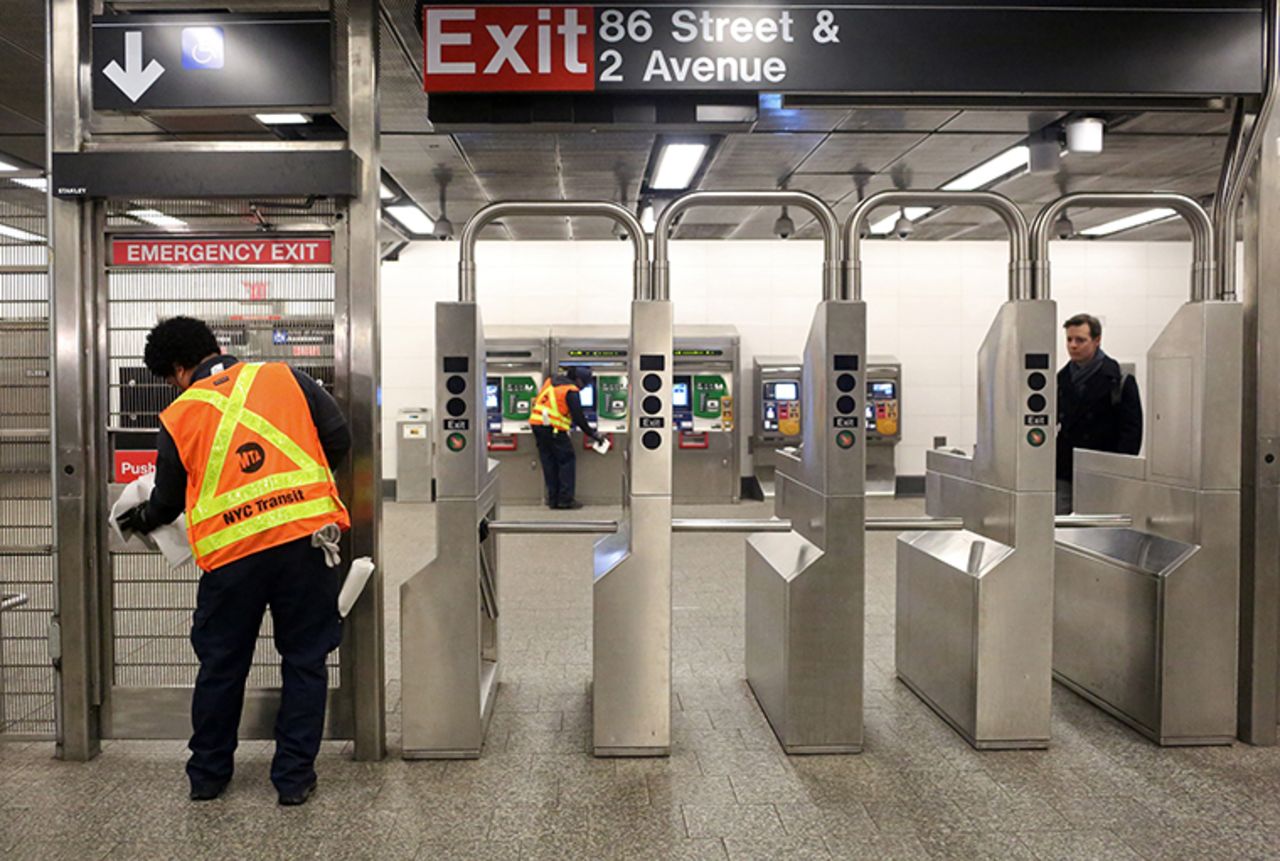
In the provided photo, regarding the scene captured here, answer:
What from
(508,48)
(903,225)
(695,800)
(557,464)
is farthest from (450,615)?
(903,225)

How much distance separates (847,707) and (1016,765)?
25.2 inches

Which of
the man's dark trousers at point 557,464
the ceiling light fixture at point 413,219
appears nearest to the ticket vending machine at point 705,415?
the man's dark trousers at point 557,464

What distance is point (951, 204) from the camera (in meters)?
3.85

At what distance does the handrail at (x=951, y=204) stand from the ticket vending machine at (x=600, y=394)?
272 inches

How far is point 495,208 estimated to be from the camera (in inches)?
150

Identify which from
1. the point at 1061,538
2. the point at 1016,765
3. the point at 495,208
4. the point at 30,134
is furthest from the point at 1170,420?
the point at 30,134

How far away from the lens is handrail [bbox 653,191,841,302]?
378 cm

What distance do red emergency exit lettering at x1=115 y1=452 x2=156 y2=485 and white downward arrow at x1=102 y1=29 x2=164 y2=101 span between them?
1.32 meters

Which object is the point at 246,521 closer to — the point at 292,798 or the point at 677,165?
the point at 292,798

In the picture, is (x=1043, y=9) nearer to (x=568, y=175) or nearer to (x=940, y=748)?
(x=940, y=748)

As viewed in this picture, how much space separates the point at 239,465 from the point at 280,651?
67cm

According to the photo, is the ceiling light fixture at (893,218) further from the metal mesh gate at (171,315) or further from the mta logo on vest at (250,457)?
the mta logo on vest at (250,457)

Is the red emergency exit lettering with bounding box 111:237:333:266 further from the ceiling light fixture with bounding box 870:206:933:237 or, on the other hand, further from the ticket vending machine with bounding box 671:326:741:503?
the ticket vending machine with bounding box 671:326:741:503

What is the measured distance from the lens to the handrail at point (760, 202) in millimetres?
3777
